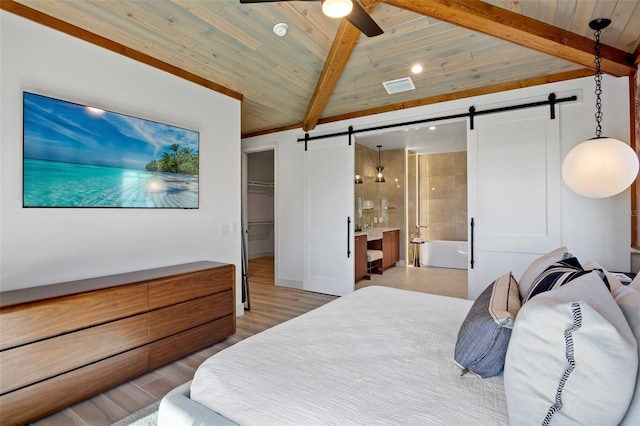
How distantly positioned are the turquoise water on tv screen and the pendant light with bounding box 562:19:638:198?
140 inches

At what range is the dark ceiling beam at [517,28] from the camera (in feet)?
7.64

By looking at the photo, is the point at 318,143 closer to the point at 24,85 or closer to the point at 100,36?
the point at 100,36

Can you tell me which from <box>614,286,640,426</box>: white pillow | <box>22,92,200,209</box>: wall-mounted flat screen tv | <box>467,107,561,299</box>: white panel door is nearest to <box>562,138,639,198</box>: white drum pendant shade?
<box>467,107,561,299</box>: white panel door

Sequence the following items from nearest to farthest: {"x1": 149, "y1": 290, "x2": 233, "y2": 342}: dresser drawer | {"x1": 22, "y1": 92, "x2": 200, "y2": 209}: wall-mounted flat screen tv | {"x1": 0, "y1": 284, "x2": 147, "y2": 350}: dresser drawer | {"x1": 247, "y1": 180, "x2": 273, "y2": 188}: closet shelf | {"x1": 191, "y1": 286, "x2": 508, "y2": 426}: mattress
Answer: {"x1": 191, "y1": 286, "x2": 508, "y2": 426}: mattress < {"x1": 0, "y1": 284, "x2": 147, "y2": 350}: dresser drawer < {"x1": 22, "y1": 92, "x2": 200, "y2": 209}: wall-mounted flat screen tv < {"x1": 149, "y1": 290, "x2": 233, "y2": 342}: dresser drawer < {"x1": 247, "y1": 180, "x2": 273, "y2": 188}: closet shelf

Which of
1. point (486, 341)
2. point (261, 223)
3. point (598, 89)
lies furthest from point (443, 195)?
point (486, 341)

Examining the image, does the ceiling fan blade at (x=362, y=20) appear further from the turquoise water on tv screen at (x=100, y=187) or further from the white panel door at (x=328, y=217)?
the white panel door at (x=328, y=217)

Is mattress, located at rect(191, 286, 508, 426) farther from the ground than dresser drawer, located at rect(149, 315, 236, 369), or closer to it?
farther from the ground

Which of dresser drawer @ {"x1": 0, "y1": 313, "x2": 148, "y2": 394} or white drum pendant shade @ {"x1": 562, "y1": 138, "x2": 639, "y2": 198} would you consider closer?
dresser drawer @ {"x1": 0, "y1": 313, "x2": 148, "y2": 394}

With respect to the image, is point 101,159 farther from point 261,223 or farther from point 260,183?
point 261,223

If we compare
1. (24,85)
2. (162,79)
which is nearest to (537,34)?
(162,79)

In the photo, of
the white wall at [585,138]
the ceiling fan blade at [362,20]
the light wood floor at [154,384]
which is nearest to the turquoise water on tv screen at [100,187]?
the light wood floor at [154,384]

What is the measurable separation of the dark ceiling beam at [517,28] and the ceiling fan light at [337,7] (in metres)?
0.58

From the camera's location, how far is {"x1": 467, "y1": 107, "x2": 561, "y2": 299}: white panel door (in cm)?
327

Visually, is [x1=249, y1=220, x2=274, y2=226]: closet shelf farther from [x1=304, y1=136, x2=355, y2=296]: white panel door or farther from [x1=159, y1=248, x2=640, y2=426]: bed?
[x1=159, y1=248, x2=640, y2=426]: bed
